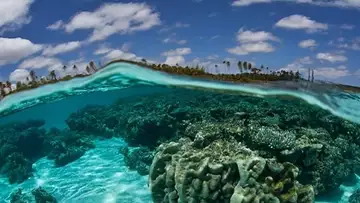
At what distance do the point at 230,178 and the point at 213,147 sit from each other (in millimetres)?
997

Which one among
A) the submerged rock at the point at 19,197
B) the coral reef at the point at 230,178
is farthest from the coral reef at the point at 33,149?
the coral reef at the point at 230,178

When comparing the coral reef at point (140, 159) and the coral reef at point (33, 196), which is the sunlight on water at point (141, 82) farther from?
the coral reef at point (33, 196)

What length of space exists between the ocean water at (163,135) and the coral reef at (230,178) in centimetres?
4

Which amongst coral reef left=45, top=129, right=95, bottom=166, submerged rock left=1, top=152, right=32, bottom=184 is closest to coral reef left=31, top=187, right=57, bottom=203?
submerged rock left=1, top=152, right=32, bottom=184

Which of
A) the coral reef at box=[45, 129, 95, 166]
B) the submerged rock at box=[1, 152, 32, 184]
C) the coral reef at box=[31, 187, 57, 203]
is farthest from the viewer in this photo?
the coral reef at box=[45, 129, 95, 166]

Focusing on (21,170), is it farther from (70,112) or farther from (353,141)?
(353,141)

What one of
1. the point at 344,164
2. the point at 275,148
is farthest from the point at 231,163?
the point at 344,164

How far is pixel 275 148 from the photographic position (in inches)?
376

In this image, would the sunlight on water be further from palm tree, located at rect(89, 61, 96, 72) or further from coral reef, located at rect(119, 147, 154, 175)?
coral reef, located at rect(119, 147, 154, 175)

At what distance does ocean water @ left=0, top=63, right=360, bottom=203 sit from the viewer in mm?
9648

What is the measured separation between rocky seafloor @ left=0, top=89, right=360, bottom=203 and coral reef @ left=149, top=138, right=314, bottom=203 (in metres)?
0.02

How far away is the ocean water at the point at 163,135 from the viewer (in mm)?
9648

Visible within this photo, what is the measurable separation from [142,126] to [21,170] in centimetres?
523

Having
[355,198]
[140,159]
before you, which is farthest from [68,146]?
[355,198]
